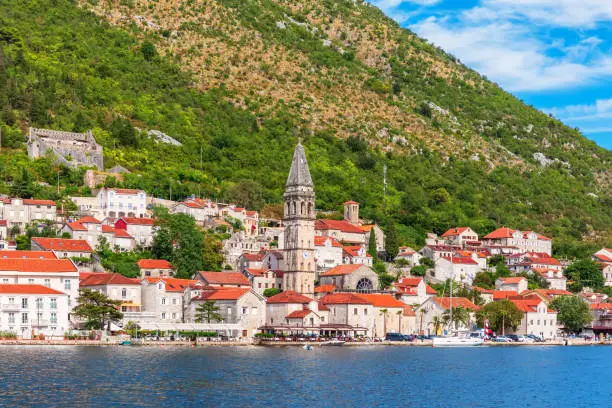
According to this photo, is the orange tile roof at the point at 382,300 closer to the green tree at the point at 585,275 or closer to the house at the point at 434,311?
the house at the point at 434,311

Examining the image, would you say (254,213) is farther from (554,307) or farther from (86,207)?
(554,307)

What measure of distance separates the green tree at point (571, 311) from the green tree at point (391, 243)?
20420 millimetres

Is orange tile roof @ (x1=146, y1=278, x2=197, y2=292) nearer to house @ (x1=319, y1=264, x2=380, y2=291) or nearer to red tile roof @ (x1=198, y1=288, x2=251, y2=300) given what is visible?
red tile roof @ (x1=198, y1=288, x2=251, y2=300)

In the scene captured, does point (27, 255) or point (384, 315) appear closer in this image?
point (27, 255)

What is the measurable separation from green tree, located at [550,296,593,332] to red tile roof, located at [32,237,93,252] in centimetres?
5740

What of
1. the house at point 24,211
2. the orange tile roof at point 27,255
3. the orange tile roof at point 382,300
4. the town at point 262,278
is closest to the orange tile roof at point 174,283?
the town at point 262,278

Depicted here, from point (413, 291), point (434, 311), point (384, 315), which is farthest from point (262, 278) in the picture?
point (434, 311)

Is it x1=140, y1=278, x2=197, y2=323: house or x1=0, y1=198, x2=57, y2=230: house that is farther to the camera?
x1=0, y1=198, x2=57, y2=230: house

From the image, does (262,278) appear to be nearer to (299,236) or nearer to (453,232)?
(299,236)

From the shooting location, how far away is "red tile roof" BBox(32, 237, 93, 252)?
99.1 metres

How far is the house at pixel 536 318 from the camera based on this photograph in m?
119

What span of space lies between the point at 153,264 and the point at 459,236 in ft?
182

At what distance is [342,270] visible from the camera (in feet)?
376

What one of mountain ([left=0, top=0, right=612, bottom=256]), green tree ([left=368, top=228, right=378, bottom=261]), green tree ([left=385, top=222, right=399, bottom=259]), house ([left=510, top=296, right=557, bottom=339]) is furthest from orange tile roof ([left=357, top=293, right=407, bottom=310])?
mountain ([left=0, top=0, right=612, bottom=256])
